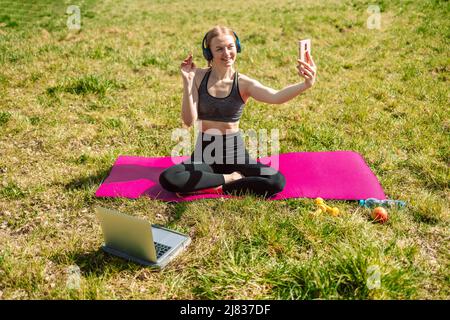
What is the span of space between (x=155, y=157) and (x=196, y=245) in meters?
2.12

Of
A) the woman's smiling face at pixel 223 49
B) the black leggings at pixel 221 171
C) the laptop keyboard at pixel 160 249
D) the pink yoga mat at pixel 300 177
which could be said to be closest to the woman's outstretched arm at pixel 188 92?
the woman's smiling face at pixel 223 49

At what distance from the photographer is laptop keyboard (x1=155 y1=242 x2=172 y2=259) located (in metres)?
3.43

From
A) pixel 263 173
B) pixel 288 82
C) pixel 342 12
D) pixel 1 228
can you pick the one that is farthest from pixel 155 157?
pixel 342 12

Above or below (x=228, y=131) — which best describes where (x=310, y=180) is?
below

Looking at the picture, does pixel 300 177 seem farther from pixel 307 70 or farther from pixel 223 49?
pixel 223 49

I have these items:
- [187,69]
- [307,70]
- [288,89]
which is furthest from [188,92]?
[307,70]

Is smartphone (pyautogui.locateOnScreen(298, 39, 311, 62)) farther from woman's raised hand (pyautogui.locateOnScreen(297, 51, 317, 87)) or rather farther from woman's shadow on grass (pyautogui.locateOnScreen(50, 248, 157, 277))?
woman's shadow on grass (pyautogui.locateOnScreen(50, 248, 157, 277))

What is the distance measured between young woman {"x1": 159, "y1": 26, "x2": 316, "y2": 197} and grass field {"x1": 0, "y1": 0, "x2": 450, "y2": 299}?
285 mm

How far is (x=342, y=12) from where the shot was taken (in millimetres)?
13125

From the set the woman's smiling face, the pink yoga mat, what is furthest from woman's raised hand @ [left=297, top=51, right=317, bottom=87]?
the pink yoga mat

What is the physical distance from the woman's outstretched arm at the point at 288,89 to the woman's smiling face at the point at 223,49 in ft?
1.18

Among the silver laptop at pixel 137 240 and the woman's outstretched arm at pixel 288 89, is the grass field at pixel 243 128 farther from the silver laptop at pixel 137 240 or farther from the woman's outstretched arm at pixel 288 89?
the woman's outstretched arm at pixel 288 89
